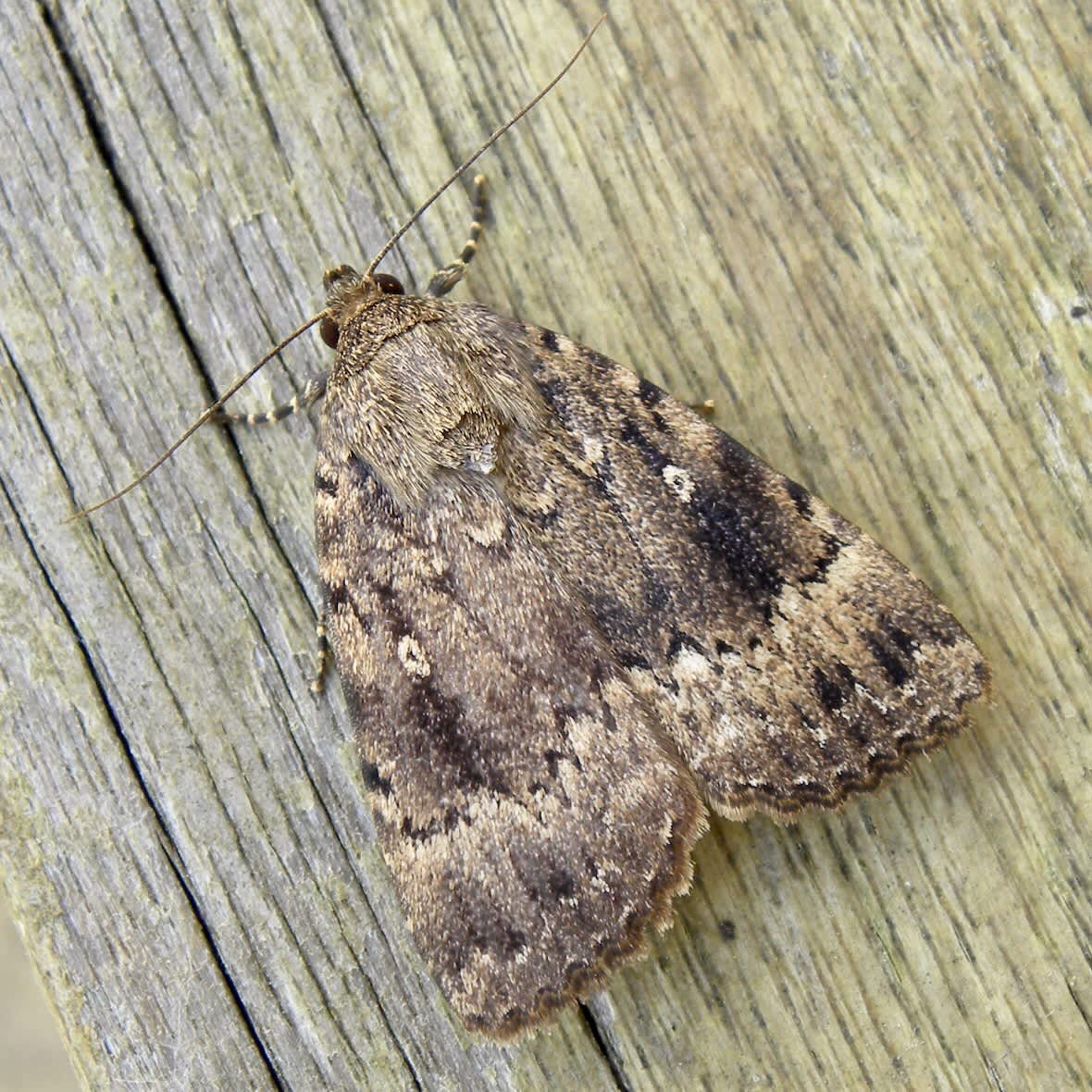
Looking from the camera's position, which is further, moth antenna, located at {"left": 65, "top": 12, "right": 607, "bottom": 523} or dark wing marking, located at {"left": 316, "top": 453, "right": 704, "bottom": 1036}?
moth antenna, located at {"left": 65, "top": 12, "right": 607, "bottom": 523}

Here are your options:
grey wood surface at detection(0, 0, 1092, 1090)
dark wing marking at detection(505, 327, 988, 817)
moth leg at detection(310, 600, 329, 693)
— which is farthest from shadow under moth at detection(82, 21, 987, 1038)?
grey wood surface at detection(0, 0, 1092, 1090)

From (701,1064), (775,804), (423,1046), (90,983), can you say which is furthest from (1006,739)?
(90,983)

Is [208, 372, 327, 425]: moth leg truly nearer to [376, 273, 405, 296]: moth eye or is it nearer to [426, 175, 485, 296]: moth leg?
[376, 273, 405, 296]: moth eye

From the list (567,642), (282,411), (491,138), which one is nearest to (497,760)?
(567,642)

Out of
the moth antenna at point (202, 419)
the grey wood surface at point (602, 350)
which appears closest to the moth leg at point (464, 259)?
the grey wood surface at point (602, 350)

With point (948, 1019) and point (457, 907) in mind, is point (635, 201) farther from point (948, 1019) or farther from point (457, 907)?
point (948, 1019)
